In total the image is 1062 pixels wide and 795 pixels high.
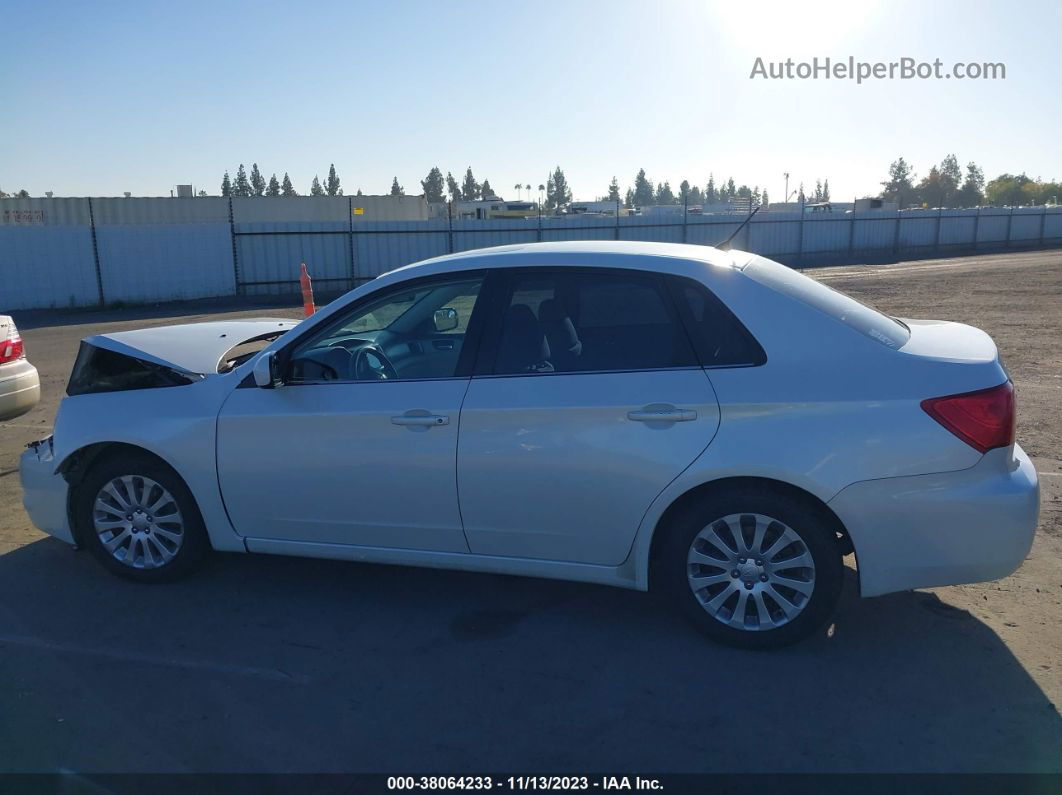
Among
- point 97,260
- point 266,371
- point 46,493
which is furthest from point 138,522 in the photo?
point 97,260

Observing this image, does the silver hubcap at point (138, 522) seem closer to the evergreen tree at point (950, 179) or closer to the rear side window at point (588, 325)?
the rear side window at point (588, 325)

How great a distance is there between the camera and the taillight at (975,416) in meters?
3.64

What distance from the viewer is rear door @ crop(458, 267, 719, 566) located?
12.7ft

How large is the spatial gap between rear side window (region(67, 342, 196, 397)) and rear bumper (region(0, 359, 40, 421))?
112 inches

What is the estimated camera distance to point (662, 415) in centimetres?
386

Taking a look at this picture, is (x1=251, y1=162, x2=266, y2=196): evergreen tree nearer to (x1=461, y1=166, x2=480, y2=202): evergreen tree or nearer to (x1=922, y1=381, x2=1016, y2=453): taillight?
(x1=461, y1=166, x2=480, y2=202): evergreen tree

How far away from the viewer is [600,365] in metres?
4.06

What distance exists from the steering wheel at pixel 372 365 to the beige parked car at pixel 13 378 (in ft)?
13.9

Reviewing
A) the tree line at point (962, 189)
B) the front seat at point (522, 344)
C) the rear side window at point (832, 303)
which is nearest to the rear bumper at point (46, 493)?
the front seat at point (522, 344)

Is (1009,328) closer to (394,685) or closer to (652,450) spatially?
(652,450)

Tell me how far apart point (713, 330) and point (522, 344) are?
0.87 metres

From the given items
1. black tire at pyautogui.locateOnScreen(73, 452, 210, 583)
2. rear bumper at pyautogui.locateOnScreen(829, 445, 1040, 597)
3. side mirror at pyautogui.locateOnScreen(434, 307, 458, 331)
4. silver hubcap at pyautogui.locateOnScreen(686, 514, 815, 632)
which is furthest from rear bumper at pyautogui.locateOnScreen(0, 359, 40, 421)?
rear bumper at pyautogui.locateOnScreen(829, 445, 1040, 597)

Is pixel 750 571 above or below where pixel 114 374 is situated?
below

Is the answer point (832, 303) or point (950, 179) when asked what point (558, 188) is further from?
point (832, 303)
